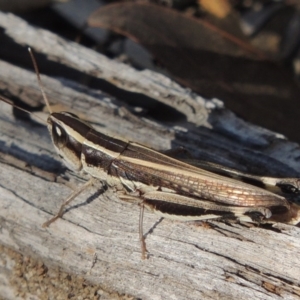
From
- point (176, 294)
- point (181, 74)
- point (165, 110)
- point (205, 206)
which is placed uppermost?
point (181, 74)

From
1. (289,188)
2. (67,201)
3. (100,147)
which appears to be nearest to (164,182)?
(100,147)

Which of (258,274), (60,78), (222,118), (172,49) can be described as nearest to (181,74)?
(172,49)

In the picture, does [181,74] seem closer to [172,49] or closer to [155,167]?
[172,49]

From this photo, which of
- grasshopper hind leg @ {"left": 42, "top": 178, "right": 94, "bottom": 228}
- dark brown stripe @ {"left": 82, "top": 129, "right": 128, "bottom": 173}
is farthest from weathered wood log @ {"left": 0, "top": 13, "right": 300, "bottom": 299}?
dark brown stripe @ {"left": 82, "top": 129, "right": 128, "bottom": 173}

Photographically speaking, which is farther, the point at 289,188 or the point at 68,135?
the point at 68,135

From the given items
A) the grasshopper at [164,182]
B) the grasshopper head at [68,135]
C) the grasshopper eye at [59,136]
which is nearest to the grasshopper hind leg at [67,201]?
the grasshopper at [164,182]

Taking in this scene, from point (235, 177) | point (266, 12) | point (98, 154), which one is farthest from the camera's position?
point (266, 12)

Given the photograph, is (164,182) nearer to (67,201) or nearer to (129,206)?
(129,206)

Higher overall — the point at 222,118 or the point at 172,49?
the point at 172,49
